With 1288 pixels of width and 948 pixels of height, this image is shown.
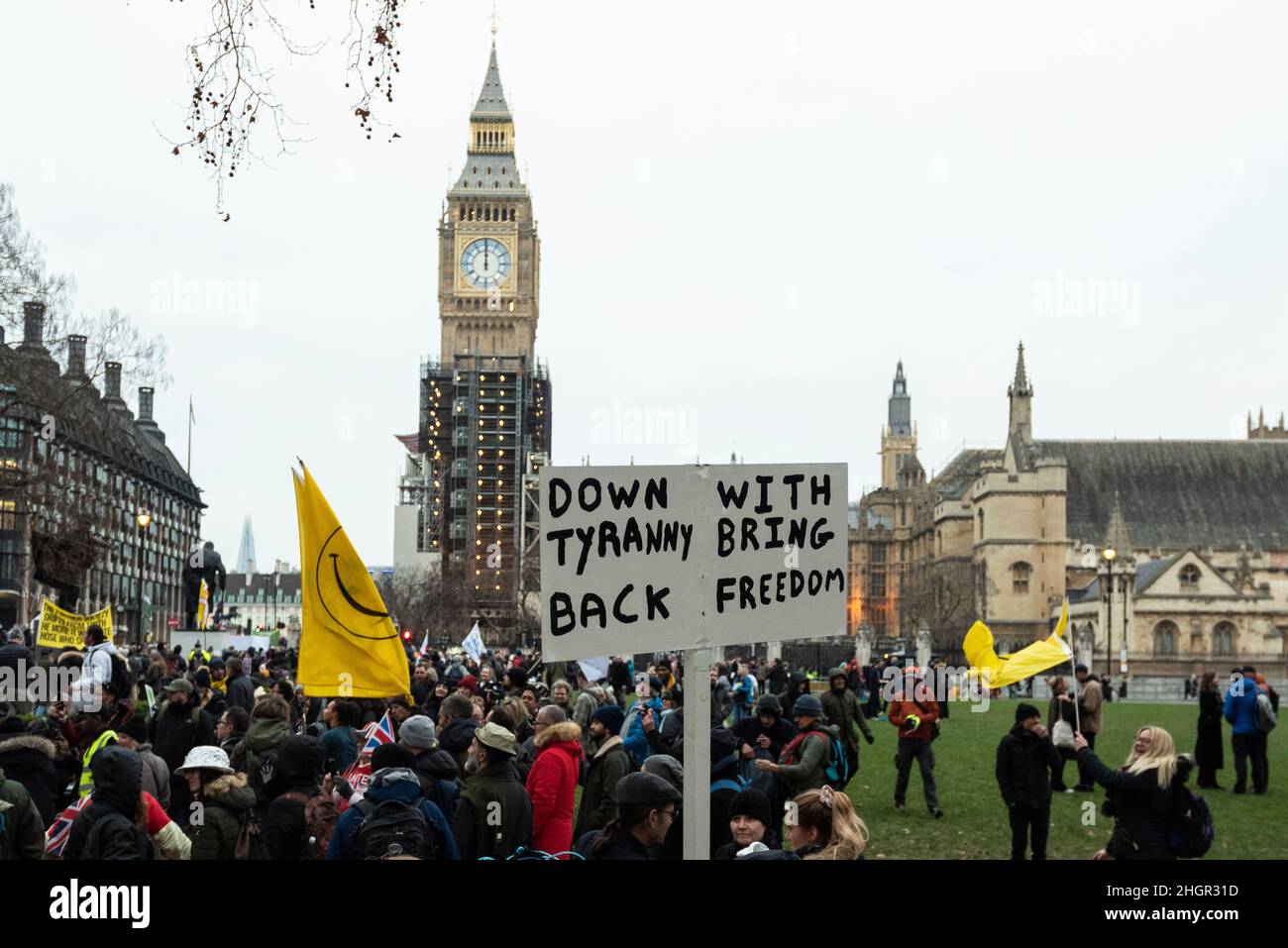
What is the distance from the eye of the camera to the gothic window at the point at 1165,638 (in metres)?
84.6

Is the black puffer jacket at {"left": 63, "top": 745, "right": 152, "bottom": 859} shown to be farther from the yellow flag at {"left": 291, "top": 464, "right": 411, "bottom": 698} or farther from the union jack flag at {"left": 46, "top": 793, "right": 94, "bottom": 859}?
the yellow flag at {"left": 291, "top": 464, "right": 411, "bottom": 698}

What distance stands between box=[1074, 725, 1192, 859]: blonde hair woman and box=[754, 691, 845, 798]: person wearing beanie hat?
266cm

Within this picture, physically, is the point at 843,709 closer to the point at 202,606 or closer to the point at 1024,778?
the point at 1024,778

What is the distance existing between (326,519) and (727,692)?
19.2 m

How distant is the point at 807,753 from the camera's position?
37.5ft

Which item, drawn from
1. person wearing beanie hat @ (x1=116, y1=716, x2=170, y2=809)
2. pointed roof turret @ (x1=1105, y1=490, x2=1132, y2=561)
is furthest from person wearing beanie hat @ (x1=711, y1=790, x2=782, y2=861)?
pointed roof turret @ (x1=1105, y1=490, x2=1132, y2=561)

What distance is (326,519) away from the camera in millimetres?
10289

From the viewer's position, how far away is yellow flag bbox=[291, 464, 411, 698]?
10148 millimetres

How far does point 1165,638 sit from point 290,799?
273 ft

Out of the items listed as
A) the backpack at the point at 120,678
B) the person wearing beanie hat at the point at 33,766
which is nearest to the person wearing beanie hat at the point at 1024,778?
the person wearing beanie hat at the point at 33,766
